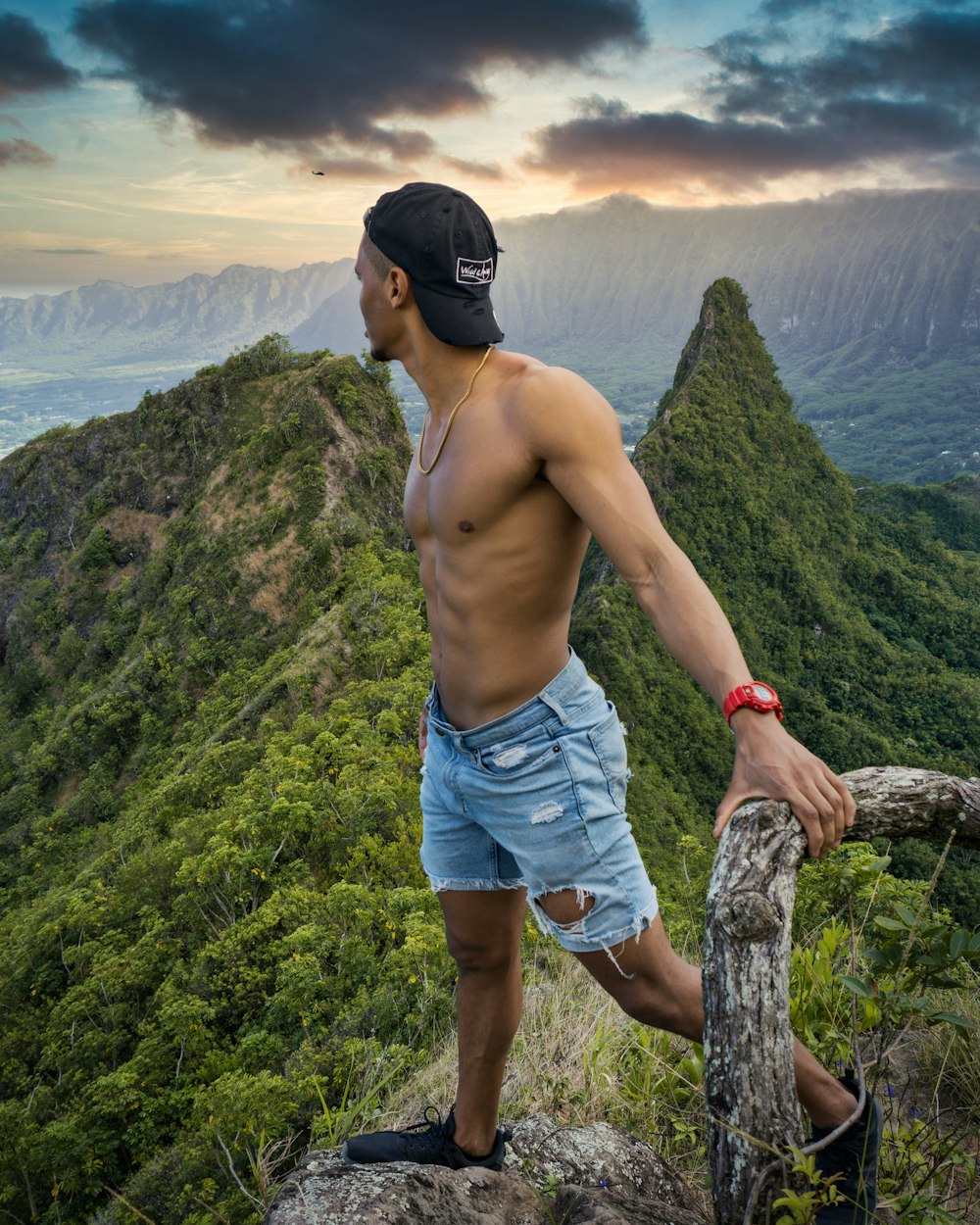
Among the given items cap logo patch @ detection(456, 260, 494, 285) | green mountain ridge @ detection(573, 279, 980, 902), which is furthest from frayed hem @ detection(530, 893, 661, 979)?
green mountain ridge @ detection(573, 279, 980, 902)

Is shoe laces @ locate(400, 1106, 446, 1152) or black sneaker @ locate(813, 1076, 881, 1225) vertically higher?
black sneaker @ locate(813, 1076, 881, 1225)

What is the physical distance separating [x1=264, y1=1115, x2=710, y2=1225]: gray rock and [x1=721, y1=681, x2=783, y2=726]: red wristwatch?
1247 millimetres

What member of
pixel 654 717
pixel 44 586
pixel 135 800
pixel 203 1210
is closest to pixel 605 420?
pixel 203 1210

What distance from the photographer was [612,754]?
6.77 ft

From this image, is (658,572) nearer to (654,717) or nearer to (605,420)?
(605,420)

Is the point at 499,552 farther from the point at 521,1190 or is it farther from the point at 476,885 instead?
the point at 521,1190

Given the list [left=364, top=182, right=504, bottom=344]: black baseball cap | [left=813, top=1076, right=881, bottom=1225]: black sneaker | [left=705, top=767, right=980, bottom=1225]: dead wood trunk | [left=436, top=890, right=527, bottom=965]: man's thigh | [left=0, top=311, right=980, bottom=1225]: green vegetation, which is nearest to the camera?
[left=705, top=767, right=980, bottom=1225]: dead wood trunk

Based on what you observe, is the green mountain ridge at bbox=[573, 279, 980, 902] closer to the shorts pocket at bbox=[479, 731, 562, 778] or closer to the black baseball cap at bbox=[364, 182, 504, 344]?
the shorts pocket at bbox=[479, 731, 562, 778]

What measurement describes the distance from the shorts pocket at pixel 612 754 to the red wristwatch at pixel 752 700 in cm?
49

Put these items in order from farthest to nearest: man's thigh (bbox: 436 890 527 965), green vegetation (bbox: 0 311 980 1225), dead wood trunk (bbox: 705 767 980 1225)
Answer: green vegetation (bbox: 0 311 980 1225) → man's thigh (bbox: 436 890 527 965) → dead wood trunk (bbox: 705 767 980 1225)

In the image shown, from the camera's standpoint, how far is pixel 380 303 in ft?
7.55

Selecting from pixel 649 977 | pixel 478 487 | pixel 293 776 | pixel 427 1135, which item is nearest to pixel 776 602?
pixel 293 776

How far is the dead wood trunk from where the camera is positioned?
4.74ft

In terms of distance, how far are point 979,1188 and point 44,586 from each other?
112ft
